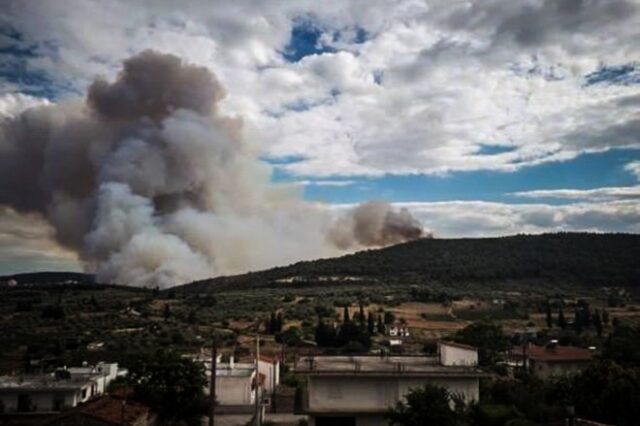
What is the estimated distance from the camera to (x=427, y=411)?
79.6 ft

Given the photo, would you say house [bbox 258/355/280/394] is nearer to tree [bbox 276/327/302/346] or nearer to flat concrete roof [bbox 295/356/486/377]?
flat concrete roof [bbox 295/356/486/377]

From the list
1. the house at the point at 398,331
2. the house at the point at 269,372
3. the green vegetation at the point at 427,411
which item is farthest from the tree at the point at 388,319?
the green vegetation at the point at 427,411

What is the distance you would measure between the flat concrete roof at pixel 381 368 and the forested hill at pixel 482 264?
301ft

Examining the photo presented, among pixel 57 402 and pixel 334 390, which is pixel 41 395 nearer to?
pixel 57 402

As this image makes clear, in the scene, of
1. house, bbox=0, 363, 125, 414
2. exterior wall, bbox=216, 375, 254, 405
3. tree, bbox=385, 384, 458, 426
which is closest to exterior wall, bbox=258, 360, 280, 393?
exterior wall, bbox=216, 375, 254, 405

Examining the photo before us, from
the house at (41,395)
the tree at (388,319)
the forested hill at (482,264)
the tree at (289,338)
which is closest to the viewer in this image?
the house at (41,395)

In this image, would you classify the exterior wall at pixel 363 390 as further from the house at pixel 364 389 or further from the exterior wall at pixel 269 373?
the exterior wall at pixel 269 373

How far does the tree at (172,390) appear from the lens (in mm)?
31438

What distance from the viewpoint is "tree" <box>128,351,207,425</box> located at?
3144 centimetres

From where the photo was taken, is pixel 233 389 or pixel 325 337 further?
pixel 325 337

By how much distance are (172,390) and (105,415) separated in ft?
17.4

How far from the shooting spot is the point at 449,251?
146375 millimetres

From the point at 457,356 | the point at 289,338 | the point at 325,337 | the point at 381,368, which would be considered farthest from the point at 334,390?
the point at 289,338

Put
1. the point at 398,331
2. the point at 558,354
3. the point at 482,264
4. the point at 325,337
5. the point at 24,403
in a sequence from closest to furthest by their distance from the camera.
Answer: the point at 24,403
the point at 558,354
the point at 325,337
the point at 398,331
the point at 482,264
